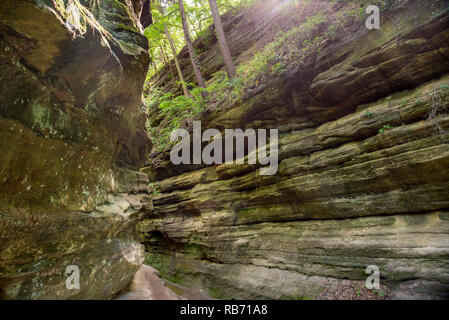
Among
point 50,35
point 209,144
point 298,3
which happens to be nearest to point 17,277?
point 50,35

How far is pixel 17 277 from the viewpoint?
365 centimetres

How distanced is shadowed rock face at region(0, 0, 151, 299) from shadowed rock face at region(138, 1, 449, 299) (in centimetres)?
405

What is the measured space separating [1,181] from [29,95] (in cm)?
151

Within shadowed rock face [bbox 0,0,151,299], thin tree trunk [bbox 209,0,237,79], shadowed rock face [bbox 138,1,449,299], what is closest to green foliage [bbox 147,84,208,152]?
thin tree trunk [bbox 209,0,237,79]

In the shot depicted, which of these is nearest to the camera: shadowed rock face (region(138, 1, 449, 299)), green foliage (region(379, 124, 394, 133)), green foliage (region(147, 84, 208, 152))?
shadowed rock face (region(138, 1, 449, 299))

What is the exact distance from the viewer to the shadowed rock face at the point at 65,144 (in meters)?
3.55

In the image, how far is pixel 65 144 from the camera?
4.66 m

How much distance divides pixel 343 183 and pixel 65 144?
739 cm

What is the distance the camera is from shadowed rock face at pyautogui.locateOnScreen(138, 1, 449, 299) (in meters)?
5.67

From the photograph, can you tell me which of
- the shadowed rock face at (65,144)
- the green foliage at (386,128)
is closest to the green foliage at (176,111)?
the shadowed rock face at (65,144)

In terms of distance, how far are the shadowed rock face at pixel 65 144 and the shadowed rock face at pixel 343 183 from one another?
4.05 m

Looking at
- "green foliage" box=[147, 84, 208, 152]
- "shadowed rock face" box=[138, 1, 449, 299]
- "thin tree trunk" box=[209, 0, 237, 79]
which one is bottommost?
"shadowed rock face" box=[138, 1, 449, 299]

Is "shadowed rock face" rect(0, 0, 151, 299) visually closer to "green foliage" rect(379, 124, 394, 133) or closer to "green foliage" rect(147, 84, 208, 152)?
"green foliage" rect(147, 84, 208, 152)

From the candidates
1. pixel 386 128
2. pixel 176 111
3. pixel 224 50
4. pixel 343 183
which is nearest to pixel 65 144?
pixel 343 183
